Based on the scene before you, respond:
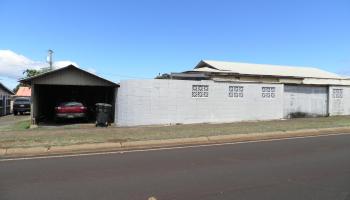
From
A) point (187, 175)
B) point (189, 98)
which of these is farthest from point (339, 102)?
point (187, 175)

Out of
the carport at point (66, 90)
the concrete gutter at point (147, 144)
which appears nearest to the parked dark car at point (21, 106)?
the carport at point (66, 90)

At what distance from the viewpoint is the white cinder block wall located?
880 inches

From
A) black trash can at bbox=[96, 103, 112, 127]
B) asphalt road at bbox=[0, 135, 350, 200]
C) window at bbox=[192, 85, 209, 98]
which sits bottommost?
asphalt road at bbox=[0, 135, 350, 200]

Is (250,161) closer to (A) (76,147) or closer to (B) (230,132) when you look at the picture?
(A) (76,147)

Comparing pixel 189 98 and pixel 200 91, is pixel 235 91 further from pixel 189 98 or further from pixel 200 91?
Answer: pixel 189 98

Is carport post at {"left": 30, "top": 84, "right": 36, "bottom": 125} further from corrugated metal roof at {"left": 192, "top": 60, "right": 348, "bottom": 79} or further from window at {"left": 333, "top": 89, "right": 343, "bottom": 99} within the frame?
window at {"left": 333, "top": 89, "right": 343, "bottom": 99}

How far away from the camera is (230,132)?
17641 millimetres

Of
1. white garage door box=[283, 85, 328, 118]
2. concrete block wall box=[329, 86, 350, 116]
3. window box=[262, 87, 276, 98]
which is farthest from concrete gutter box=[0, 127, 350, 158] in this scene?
concrete block wall box=[329, 86, 350, 116]

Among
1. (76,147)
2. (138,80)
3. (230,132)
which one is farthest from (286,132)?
(76,147)

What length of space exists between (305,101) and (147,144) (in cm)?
1651

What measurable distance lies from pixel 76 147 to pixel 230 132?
262 inches

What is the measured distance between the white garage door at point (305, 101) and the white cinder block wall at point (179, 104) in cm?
243

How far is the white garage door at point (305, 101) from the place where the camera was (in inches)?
1081

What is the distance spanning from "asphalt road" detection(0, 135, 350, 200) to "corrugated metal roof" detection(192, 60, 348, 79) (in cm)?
2219
